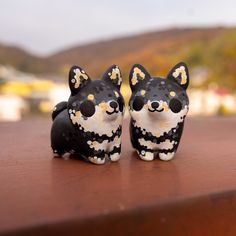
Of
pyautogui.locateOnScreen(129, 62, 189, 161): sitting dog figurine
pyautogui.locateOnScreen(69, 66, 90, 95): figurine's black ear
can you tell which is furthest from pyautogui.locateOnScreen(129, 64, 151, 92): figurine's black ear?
pyautogui.locateOnScreen(69, 66, 90, 95): figurine's black ear

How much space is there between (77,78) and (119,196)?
0.27m

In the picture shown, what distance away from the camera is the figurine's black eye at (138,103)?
0.73 m

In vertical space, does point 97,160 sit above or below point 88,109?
below

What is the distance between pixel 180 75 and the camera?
76 cm

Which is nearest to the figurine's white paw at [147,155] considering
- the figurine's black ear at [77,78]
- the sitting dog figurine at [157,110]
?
the sitting dog figurine at [157,110]

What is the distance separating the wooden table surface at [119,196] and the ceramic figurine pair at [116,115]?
4 cm

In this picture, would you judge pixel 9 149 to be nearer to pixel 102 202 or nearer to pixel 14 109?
pixel 102 202

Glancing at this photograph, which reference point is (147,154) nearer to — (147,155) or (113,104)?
(147,155)

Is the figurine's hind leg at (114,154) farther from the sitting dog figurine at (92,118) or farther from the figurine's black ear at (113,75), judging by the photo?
the figurine's black ear at (113,75)

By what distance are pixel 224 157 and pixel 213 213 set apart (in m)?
0.26

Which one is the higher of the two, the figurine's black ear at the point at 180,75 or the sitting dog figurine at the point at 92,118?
the figurine's black ear at the point at 180,75

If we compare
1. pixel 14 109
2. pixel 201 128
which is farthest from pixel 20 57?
pixel 201 128

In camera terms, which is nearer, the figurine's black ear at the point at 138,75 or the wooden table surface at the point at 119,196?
the wooden table surface at the point at 119,196

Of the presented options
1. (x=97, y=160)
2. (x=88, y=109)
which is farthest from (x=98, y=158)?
(x=88, y=109)
